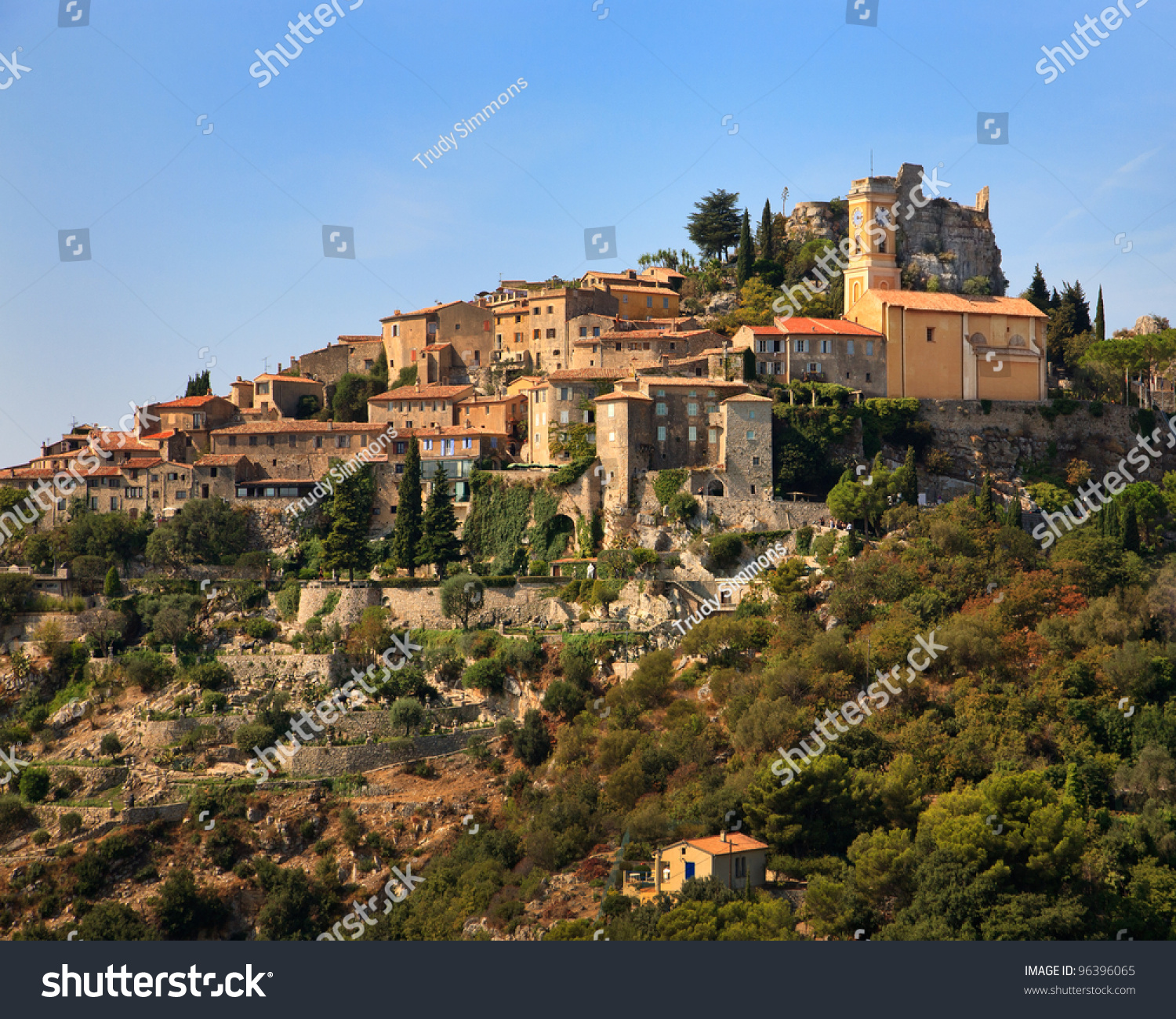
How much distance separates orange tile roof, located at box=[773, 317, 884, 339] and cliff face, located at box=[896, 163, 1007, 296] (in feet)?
31.9

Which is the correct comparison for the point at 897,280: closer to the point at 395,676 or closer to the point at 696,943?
the point at 395,676

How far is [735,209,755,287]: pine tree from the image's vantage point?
76000 mm

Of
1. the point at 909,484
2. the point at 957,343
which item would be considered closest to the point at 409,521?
the point at 909,484

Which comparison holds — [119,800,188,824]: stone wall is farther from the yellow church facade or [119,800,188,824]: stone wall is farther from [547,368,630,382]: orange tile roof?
the yellow church facade

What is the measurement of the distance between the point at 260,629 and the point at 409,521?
7.37 m

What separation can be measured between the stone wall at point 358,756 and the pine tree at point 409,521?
9729 mm

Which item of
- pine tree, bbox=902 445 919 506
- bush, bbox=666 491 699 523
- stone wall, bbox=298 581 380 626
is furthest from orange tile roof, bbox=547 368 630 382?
pine tree, bbox=902 445 919 506

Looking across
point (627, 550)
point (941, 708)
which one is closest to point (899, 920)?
point (941, 708)

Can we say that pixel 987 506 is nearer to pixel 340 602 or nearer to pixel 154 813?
pixel 340 602

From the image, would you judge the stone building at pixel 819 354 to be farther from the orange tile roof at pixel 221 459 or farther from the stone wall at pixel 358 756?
the orange tile roof at pixel 221 459

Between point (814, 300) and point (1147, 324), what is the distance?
31.3 m

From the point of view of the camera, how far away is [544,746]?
164 feet

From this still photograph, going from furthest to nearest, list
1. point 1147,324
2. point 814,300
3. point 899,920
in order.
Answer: point 1147,324, point 814,300, point 899,920

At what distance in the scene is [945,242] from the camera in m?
77.8
